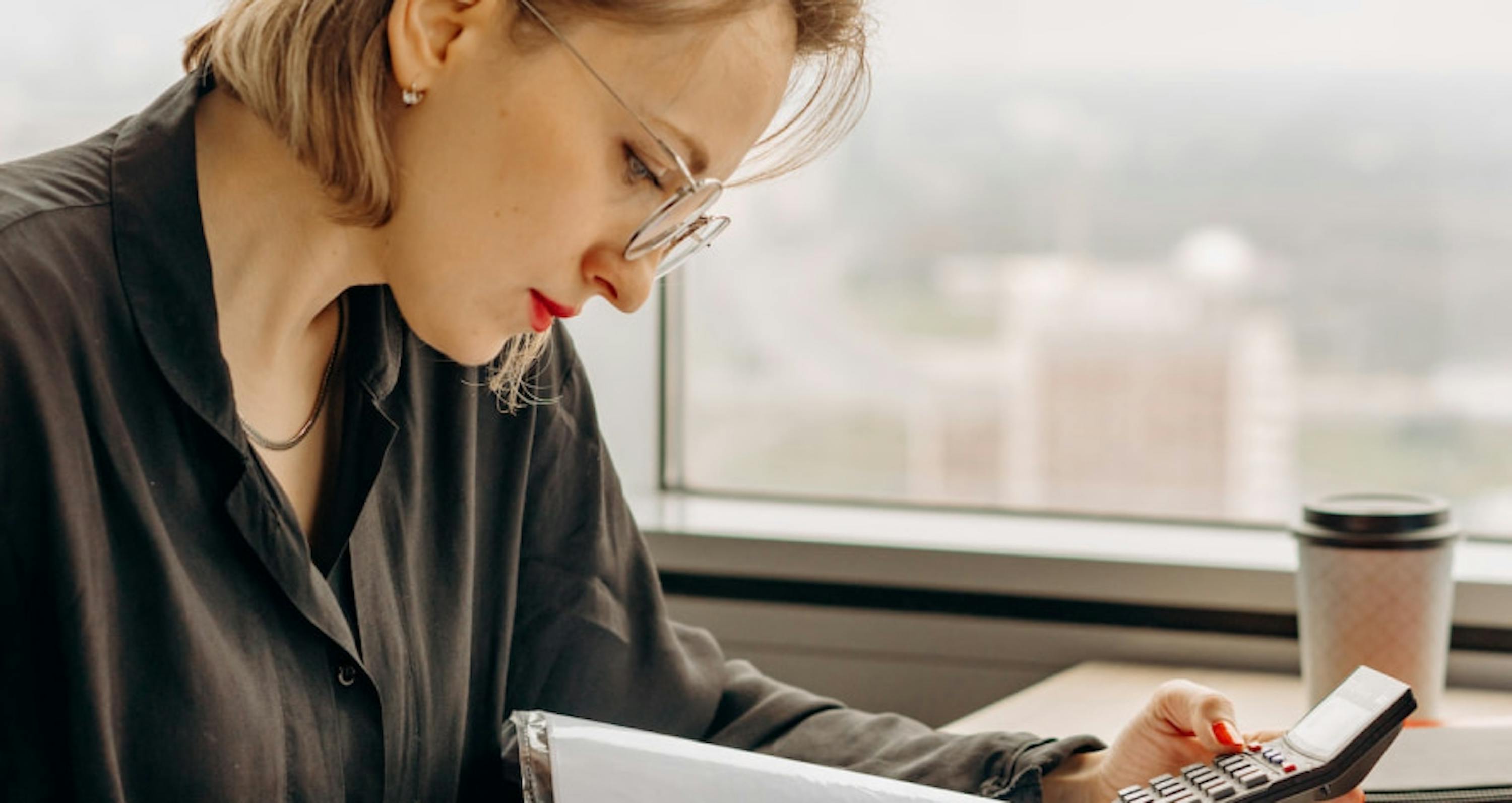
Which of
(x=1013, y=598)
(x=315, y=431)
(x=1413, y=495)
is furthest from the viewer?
(x=1013, y=598)

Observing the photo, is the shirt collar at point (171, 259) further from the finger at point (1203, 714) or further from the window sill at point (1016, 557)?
the window sill at point (1016, 557)

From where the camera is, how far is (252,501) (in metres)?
0.96

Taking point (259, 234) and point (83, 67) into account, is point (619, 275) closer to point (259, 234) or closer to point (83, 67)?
point (259, 234)

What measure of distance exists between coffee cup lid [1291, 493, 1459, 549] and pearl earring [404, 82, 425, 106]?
2.80 feet

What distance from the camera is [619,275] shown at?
40.0 inches

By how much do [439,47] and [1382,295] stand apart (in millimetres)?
1176

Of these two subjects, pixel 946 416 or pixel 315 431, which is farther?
pixel 946 416

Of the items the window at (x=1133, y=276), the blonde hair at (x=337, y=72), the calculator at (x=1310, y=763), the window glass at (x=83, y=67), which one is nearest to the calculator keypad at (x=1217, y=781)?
the calculator at (x=1310, y=763)

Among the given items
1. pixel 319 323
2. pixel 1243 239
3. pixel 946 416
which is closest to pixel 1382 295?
pixel 1243 239

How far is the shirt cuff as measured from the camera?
3.68 feet

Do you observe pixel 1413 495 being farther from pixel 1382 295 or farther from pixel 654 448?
pixel 654 448

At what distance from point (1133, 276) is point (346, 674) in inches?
43.3

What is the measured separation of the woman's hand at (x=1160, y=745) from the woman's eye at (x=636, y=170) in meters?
0.47

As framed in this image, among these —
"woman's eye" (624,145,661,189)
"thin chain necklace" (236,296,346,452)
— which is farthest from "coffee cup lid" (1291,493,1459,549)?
"thin chain necklace" (236,296,346,452)
